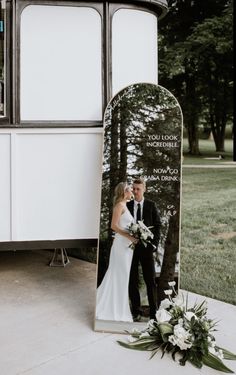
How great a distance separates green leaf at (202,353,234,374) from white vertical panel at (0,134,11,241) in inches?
84.3

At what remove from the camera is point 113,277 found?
399 cm

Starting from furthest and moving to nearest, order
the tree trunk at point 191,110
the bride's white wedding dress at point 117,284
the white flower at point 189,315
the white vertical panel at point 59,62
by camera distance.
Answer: the tree trunk at point 191,110 < the white vertical panel at point 59,62 < the bride's white wedding dress at point 117,284 < the white flower at point 189,315

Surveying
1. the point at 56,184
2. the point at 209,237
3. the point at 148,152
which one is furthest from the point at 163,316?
the point at 209,237

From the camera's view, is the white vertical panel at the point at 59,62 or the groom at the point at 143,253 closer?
the groom at the point at 143,253

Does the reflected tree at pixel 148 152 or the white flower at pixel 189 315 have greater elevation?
the reflected tree at pixel 148 152

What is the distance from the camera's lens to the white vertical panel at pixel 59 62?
4.50 m

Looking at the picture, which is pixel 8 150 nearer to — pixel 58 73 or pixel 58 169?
pixel 58 169

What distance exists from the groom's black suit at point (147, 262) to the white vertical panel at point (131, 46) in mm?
1333

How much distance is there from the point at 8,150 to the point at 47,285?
58.2 inches

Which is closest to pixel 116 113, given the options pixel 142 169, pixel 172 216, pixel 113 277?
pixel 142 169

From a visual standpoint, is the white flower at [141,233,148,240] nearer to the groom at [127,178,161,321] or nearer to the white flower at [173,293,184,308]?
the groom at [127,178,161,321]

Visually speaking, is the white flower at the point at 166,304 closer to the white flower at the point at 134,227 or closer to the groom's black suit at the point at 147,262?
the groom's black suit at the point at 147,262

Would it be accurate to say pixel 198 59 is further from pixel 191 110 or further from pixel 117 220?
pixel 117 220

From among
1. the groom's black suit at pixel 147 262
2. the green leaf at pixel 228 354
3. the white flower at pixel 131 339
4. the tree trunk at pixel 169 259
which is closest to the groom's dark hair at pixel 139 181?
the groom's black suit at pixel 147 262
